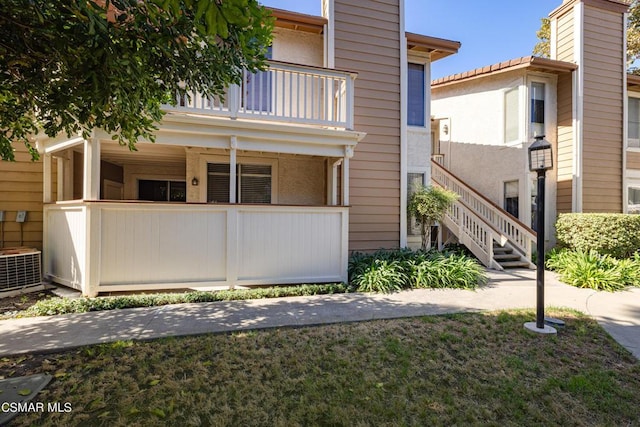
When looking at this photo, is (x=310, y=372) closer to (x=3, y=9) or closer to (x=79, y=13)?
(x=79, y=13)

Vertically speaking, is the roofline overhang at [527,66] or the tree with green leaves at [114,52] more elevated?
the roofline overhang at [527,66]

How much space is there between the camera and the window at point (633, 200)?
994cm

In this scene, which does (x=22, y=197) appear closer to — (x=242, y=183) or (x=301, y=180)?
(x=242, y=183)

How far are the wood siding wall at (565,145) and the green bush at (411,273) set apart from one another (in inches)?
199

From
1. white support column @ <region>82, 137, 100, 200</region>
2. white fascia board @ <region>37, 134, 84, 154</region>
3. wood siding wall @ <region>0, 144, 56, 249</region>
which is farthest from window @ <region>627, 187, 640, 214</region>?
wood siding wall @ <region>0, 144, 56, 249</region>

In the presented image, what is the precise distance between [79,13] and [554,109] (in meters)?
12.0

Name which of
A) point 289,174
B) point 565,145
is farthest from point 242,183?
point 565,145

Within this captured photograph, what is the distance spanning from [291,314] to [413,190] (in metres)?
4.99

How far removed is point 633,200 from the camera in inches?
393

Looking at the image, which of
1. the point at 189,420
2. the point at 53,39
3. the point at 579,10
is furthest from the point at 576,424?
the point at 579,10

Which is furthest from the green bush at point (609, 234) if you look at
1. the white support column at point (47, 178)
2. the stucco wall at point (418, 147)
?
the white support column at point (47, 178)

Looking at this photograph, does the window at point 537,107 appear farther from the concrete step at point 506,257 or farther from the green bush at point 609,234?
the concrete step at point 506,257

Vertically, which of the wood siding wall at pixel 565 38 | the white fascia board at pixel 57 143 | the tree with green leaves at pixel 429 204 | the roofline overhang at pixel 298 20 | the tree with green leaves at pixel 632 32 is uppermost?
the tree with green leaves at pixel 632 32

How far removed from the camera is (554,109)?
969 cm
